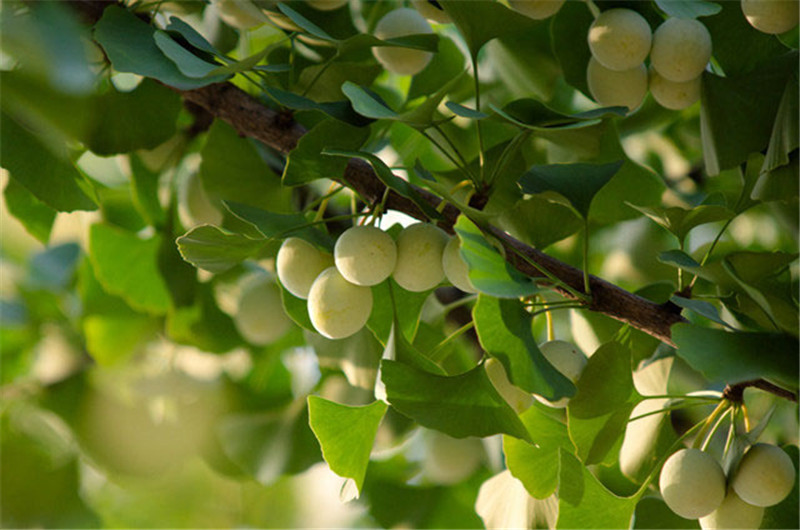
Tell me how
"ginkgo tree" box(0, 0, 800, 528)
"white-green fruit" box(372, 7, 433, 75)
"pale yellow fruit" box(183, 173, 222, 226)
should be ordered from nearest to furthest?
1. "ginkgo tree" box(0, 0, 800, 528)
2. "white-green fruit" box(372, 7, 433, 75)
3. "pale yellow fruit" box(183, 173, 222, 226)

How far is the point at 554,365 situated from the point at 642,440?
0.14 metres

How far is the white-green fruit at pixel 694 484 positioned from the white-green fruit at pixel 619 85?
0.26 m

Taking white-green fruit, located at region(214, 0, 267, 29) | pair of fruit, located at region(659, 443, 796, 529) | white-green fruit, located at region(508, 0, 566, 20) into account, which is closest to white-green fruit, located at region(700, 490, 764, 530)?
pair of fruit, located at region(659, 443, 796, 529)

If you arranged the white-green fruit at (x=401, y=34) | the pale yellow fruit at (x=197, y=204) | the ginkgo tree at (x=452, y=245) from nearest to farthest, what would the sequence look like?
the ginkgo tree at (x=452, y=245), the white-green fruit at (x=401, y=34), the pale yellow fruit at (x=197, y=204)

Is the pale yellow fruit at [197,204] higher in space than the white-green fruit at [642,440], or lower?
higher

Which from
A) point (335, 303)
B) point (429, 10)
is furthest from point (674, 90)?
point (335, 303)

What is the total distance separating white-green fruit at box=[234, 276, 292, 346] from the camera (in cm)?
90

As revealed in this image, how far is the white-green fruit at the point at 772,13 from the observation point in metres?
0.54

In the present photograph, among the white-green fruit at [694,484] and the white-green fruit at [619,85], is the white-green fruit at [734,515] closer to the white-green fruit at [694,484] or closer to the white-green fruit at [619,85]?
the white-green fruit at [694,484]

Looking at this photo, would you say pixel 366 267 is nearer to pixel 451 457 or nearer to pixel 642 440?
pixel 642 440

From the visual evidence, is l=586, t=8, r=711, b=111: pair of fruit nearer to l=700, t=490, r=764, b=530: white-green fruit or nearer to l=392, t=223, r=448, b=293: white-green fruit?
l=392, t=223, r=448, b=293: white-green fruit

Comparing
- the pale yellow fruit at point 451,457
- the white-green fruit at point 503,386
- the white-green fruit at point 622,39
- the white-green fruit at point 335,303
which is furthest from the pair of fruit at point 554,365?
the pale yellow fruit at point 451,457

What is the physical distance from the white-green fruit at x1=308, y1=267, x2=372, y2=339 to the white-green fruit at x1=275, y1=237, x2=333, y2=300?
0.07 ft

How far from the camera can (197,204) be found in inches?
33.1
